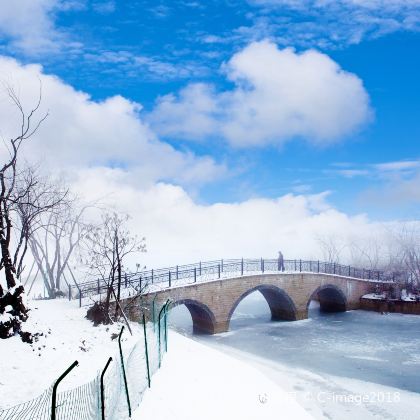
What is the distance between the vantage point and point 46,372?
1187 cm

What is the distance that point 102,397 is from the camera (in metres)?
6.04

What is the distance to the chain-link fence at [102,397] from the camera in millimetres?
6398

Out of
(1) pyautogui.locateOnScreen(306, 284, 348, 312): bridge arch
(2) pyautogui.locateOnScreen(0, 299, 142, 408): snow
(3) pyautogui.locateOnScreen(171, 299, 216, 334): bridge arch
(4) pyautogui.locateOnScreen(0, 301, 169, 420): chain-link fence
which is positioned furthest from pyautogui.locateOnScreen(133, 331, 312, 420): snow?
(1) pyautogui.locateOnScreen(306, 284, 348, 312): bridge arch

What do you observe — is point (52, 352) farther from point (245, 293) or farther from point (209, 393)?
point (245, 293)

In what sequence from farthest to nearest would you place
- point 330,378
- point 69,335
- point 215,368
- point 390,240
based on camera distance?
point 390,240 < point 330,378 < point 69,335 < point 215,368

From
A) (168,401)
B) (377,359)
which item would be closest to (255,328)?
(377,359)

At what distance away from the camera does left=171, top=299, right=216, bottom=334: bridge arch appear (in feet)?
81.9

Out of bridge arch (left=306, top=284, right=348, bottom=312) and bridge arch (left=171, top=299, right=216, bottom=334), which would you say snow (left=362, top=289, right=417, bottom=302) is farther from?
bridge arch (left=171, top=299, right=216, bottom=334)

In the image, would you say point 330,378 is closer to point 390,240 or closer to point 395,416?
point 395,416

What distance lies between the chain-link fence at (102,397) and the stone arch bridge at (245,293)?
10369 millimetres

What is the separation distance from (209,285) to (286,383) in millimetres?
10524

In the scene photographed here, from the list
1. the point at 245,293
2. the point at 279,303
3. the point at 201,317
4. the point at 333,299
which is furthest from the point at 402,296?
the point at 201,317

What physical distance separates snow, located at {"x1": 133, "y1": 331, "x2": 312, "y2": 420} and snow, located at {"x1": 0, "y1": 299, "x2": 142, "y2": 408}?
251 centimetres

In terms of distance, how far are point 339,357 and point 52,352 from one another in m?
13.4
